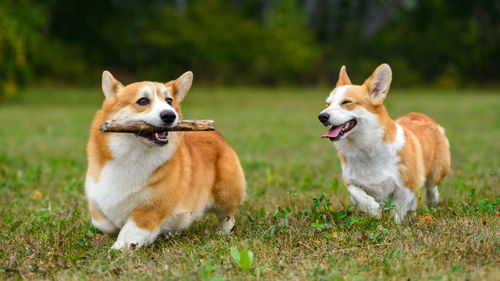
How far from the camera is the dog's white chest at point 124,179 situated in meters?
3.99

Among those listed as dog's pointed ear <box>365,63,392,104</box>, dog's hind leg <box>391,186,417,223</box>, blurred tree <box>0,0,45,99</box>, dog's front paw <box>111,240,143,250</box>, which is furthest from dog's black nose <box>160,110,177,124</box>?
blurred tree <box>0,0,45,99</box>

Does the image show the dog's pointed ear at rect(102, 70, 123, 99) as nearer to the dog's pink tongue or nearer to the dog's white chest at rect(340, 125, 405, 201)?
the dog's pink tongue

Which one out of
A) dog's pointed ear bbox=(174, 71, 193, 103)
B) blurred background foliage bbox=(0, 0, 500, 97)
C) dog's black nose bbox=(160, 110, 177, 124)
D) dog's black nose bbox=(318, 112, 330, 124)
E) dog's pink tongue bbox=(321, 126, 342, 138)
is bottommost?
blurred background foliage bbox=(0, 0, 500, 97)

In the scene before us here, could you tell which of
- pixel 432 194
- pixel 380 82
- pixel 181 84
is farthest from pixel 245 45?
pixel 181 84

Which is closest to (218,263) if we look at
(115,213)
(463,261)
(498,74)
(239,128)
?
(115,213)

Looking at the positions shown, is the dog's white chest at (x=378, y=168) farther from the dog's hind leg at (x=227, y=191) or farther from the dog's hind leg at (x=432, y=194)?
the dog's hind leg at (x=227, y=191)

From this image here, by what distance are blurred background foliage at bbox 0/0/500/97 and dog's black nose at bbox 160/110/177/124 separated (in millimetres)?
31202

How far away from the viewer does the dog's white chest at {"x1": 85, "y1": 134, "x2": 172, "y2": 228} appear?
399 cm

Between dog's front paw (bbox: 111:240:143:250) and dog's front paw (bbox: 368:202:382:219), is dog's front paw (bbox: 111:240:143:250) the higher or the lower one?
the lower one

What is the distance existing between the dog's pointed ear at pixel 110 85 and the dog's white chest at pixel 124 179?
0.46m

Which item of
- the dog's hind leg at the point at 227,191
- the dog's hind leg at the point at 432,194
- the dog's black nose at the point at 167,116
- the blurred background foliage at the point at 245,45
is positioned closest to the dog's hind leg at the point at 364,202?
the dog's hind leg at the point at 227,191

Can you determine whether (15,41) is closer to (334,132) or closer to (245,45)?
(245,45)

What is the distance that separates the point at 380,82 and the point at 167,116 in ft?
7.15

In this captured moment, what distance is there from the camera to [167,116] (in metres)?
3.95
